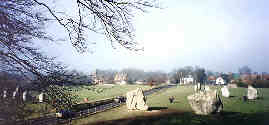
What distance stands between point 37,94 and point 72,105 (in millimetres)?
933

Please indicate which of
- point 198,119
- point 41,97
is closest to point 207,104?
point 198,119

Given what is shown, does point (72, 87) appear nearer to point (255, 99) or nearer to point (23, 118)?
point (23, 118)

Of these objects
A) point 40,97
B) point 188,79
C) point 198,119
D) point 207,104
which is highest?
point 40,97

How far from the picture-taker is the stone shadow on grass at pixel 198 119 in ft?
56.2

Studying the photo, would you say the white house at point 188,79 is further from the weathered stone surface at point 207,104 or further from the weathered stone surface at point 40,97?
the weathered stone surface at point 40,97

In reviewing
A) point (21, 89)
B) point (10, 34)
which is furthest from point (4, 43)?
point (21, 89)

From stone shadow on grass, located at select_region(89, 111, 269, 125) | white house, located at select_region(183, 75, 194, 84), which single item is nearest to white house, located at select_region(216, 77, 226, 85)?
white house, located at select_region(183, 75, 194, 84)

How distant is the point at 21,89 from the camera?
4840 mm

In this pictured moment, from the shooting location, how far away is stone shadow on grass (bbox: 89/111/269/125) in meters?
17.1

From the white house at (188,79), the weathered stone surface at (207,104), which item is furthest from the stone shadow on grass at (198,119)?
the white house at (188,79)

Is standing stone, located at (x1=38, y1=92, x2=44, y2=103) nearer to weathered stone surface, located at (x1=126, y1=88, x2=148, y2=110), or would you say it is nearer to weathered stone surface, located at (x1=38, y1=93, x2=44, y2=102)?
weathered stone surface, located at (x1=38, y1=93, x2=44, y2=102)

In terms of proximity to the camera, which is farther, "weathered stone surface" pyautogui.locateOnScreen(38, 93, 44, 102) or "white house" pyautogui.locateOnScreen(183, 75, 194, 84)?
"white house" pyautogui.locateOnScreen(183, 75, 194, 84)

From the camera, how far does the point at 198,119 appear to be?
1806 cm

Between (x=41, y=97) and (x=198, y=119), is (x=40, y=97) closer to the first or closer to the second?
(x=41, y=97)
